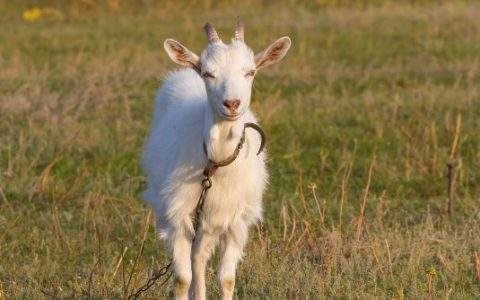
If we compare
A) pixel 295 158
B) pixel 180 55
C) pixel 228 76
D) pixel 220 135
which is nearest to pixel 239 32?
pixel 180 55

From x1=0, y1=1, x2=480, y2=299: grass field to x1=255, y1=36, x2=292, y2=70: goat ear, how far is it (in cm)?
124

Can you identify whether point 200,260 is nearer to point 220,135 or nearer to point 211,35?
point 220,135

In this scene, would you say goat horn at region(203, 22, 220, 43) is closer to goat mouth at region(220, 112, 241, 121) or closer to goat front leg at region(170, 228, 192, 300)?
goat mouth at region(220, 112, 241, 121)

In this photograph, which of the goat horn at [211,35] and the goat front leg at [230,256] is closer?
the goat horn at [211,35]

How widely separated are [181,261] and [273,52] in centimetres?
134

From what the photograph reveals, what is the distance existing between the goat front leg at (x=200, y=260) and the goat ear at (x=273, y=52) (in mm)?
1114

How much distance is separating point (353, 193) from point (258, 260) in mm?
2798

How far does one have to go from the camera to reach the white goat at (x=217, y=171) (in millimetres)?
6328

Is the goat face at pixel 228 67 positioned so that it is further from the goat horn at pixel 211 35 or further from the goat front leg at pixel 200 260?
the goat front leg at pixel 200 260

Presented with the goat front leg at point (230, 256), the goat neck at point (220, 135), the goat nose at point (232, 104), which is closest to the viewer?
the goat nose at point (232, 104)

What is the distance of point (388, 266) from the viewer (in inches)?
294

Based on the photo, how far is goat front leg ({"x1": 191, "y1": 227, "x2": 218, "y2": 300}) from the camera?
6.97 metres


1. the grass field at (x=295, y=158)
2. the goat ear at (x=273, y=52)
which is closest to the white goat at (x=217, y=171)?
the goat ear at (x=273, y=52)

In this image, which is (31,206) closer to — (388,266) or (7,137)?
(7,137)
